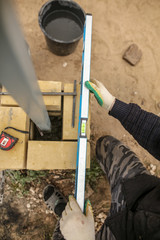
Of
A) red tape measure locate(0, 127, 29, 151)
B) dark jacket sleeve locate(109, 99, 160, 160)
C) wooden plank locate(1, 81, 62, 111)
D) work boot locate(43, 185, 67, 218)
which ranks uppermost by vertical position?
wooden plank locate(1, 81, 62, 111)

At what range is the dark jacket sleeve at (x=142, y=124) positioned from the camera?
1.59m

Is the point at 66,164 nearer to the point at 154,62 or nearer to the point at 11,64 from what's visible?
the point at 11,64

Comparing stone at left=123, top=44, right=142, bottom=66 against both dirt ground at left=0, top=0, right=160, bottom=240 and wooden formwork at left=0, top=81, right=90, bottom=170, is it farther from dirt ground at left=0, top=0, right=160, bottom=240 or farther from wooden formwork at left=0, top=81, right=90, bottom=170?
wooden formwork at left=0, top=81, right=90, bottom=170

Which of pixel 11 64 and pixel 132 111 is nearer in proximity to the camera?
pixel 11 64

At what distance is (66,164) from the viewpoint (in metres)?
1.61

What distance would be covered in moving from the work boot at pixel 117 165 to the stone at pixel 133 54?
4.40 feet

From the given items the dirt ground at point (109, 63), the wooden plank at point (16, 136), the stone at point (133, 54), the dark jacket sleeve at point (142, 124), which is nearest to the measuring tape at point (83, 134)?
the dark jacket sleeve at point (142, 124)

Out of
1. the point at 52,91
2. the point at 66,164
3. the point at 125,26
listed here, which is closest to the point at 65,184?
the point at 66,164

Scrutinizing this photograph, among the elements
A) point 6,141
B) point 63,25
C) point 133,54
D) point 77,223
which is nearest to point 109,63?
point 133,54

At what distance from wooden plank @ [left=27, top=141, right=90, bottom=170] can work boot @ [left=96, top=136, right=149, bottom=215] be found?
45 centimetres

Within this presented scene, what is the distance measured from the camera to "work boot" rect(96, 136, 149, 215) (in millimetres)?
1663

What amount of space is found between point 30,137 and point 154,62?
2204 millimetres

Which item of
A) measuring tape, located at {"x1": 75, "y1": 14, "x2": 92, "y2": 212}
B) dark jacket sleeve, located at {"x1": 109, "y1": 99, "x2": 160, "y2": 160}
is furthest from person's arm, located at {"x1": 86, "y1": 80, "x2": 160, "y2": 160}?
measuring tape, located at {"x1": 75, "y1": 14, "x2": 92, "y2": 212}

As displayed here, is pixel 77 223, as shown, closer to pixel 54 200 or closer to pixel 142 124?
pixel 54 200
